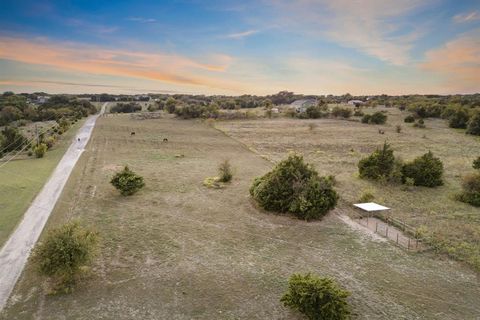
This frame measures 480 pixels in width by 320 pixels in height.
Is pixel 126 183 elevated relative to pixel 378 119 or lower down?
lower down

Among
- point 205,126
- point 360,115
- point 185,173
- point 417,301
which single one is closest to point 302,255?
point 417,301

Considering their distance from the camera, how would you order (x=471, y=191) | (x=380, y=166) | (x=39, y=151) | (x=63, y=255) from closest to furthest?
1. (x=63, y=255)
2. (x=471, y=191)
3. (x=380, y=166)
4. (x=39, y=151)

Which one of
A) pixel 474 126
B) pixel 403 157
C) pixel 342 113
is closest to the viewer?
pixel 403 157

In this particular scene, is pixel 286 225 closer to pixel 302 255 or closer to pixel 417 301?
pixel 302 255

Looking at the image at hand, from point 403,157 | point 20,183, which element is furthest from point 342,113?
point 20,183

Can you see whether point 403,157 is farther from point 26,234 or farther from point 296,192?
point 26,234

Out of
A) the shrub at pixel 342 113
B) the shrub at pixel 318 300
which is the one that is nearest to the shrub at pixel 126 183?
the shrub at pixel 318 300

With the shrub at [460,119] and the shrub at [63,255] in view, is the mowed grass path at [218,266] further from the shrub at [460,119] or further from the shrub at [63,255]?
the shrub at [460,119]
